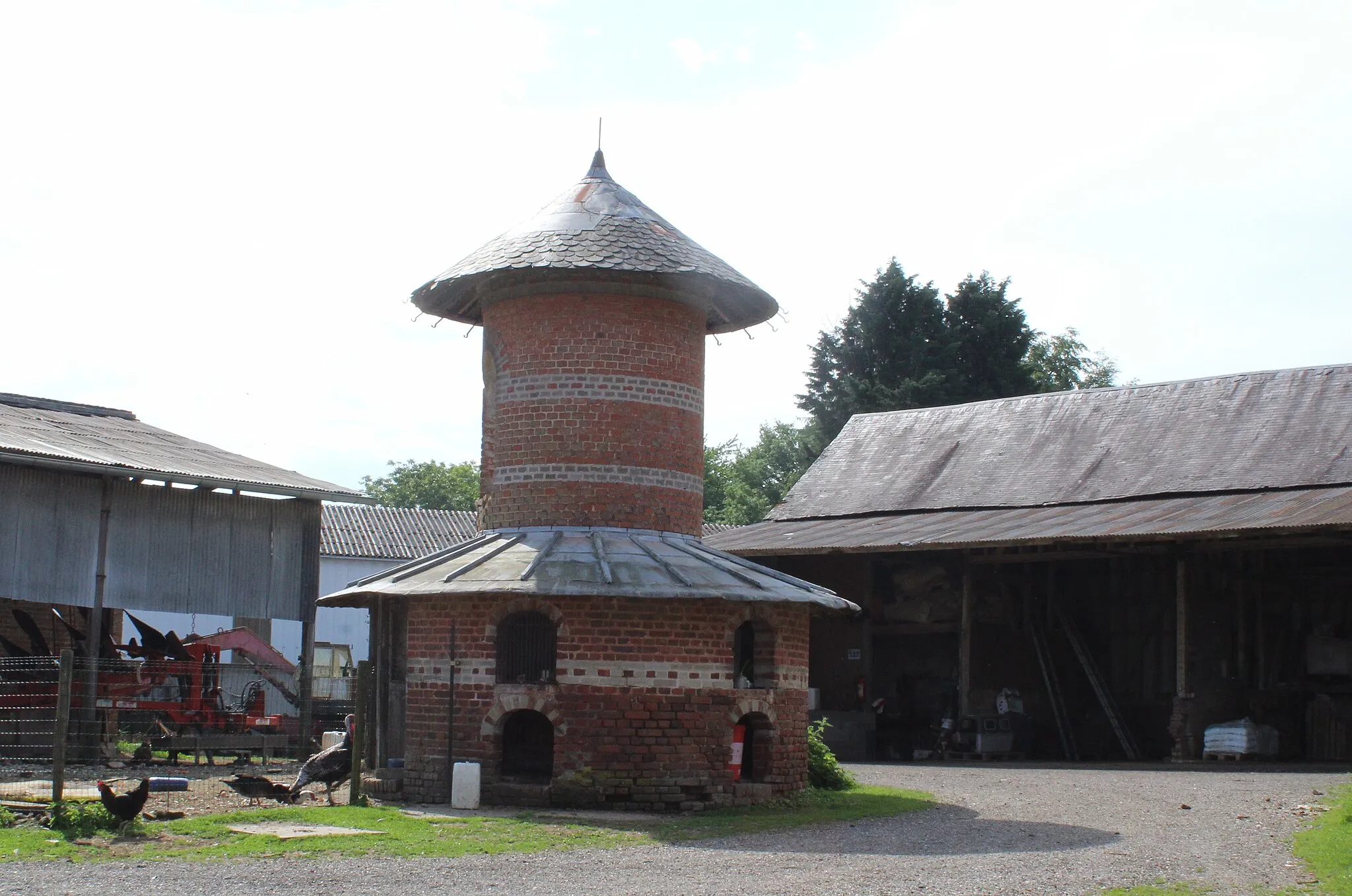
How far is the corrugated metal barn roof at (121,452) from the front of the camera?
19516mm

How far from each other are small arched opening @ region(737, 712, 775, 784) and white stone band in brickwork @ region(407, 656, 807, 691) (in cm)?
68

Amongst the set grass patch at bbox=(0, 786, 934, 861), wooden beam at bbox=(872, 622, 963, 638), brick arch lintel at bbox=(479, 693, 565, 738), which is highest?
wooden beam at bbox=(872, 622, 963, 638)

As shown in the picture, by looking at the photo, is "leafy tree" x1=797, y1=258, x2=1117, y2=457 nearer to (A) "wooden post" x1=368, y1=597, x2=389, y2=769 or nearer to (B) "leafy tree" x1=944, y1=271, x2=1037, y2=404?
(B) "leafy tree" x1=944, y1=271, x2=1037, y2=404

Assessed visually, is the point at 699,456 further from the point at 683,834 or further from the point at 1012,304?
the point at 1012,304

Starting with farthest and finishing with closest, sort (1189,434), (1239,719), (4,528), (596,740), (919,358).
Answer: (919,358), (1189,434), (1239,719), (4,528), (596,740)

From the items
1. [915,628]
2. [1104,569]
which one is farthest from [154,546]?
[1104,569]

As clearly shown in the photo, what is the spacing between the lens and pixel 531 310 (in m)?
16.4

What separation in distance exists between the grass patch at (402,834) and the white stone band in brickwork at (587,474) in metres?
3.70

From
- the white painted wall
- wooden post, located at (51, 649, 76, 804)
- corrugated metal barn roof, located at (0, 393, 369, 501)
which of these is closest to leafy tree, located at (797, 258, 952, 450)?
the white painted wall

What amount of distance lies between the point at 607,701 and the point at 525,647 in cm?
111

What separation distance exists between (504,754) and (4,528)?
832 cm

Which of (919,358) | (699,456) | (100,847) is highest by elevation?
(919,358)

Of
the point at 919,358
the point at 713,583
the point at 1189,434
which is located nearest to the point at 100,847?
the point at 713,583

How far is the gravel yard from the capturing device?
980 centimetres
